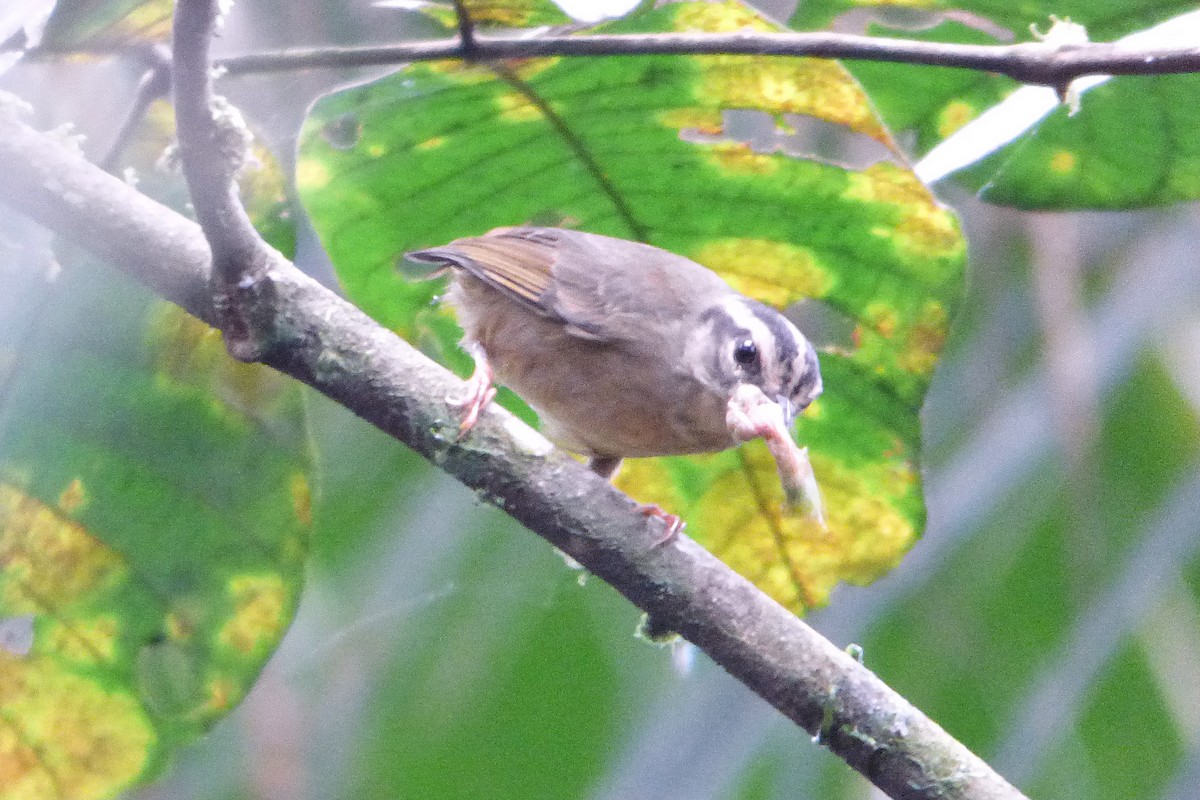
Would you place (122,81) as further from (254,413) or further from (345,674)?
(345,674)

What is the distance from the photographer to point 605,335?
2451 millimetres

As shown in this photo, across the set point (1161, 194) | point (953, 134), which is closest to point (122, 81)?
point (953, 134)

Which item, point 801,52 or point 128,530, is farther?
point 128,530

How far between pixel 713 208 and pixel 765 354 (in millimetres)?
303

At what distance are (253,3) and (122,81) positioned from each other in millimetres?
252

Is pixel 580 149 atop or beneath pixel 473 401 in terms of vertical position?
atop

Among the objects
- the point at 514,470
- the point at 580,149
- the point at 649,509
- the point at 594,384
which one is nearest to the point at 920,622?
the point at 594,384

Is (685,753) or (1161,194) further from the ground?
(1161,194)

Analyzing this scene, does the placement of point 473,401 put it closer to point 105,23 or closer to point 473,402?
point 473,402

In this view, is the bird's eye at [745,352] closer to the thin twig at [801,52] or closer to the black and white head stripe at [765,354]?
the black and white head stripe at [765,354]

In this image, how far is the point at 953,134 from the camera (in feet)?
7.72

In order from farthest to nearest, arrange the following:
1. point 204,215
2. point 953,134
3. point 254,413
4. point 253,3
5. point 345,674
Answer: point 345,674, point 953,134, point 254,413, point 253,3, point 204,215

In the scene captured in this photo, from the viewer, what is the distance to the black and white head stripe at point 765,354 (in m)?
2.12

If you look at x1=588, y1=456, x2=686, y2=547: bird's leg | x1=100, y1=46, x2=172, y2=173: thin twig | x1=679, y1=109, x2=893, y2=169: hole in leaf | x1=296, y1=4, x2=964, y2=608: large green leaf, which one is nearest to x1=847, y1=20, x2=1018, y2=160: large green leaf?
x1=679, y1=109, x2=893, y2=169: hole in leaf
